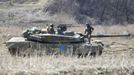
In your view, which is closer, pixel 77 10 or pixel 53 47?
pixel 53 47

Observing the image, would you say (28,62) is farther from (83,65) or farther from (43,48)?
(43,48)

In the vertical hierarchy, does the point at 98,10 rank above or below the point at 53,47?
below

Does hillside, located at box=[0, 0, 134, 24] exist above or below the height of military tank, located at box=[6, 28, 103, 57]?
below

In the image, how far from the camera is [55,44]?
13.8 meters

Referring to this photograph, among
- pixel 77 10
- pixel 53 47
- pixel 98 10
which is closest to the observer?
pixel 53 47

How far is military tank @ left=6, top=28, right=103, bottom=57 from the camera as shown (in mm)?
13445

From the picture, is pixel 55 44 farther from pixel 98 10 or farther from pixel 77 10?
pixel 98 10

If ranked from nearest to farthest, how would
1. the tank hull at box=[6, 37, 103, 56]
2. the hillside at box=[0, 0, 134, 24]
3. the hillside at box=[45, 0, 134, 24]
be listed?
the tank hull at box=[6, 37, 103, 56]
the hillside at box=[0, 0, 134, 24]
the hillside at box=[45, 0, 134, 24]

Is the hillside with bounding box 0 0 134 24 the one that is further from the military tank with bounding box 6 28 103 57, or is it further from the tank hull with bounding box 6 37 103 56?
the tank hull with bounding box 6 37 103 56

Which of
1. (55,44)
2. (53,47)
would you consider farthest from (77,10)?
(53,47)

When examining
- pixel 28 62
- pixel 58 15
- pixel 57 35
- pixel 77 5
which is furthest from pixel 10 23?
pixel 28 62

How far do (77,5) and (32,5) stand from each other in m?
4.53

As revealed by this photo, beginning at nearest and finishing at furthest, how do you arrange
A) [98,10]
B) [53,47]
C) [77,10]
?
[53,47], [77,10], [98,10]

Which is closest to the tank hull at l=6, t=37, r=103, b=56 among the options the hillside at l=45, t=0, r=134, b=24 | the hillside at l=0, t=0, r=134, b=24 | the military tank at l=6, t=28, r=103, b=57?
the military tank at l=6, t=28, r=103, b=57
